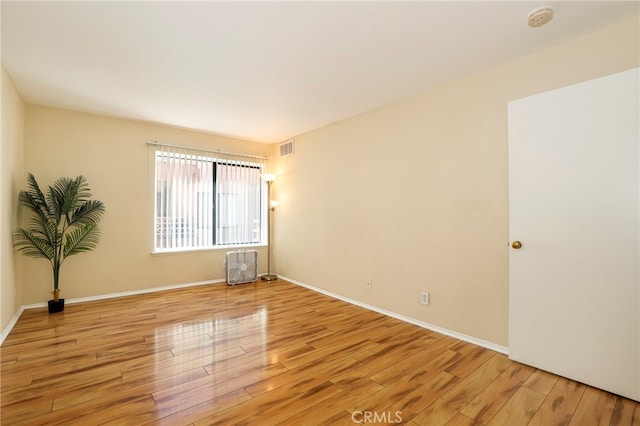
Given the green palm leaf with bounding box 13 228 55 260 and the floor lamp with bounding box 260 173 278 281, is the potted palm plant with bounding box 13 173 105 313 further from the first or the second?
the floor lamp with bounding box 260 173 278 281

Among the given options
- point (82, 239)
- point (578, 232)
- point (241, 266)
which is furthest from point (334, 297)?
point (82, 239)

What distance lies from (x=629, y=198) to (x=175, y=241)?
5130mm

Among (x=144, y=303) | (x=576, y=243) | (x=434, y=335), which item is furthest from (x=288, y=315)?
(x=576, y=243)

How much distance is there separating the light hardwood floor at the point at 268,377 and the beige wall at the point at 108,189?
645mm

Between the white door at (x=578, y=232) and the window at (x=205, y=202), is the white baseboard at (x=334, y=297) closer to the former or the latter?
the white door at (x=578, y=232)

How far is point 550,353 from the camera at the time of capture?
2211mm

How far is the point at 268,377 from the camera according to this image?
2.12 m

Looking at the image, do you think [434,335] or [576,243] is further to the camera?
[434,335]

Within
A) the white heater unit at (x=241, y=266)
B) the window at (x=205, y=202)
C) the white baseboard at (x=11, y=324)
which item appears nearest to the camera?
the white baseboard at (x=11, y=324)

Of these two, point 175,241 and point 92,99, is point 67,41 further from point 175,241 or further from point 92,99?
point 175,241

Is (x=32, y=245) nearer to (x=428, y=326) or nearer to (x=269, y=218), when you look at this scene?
(x=269, y=218)

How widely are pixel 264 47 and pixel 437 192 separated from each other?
6.98ft

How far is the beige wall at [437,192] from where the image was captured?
7.97 ft

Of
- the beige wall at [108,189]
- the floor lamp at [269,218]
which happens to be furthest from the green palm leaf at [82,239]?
the floor lamp at [269,218]
